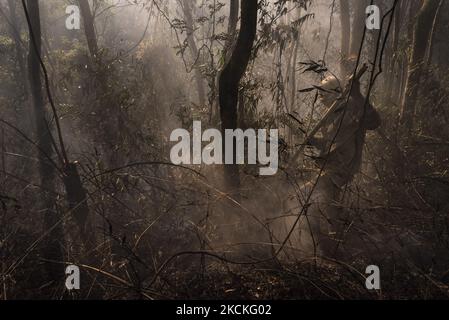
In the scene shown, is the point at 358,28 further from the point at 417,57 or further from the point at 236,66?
the point at 236,66

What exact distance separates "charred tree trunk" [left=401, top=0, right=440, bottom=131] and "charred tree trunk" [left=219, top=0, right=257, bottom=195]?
277 centimetres

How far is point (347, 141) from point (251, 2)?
1.55 m

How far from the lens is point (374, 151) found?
212 inches

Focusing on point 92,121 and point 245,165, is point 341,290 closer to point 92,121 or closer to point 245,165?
point 245,165

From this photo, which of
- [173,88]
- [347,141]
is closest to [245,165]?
[347,141]

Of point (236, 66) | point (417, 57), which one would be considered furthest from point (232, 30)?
point (417, 57)

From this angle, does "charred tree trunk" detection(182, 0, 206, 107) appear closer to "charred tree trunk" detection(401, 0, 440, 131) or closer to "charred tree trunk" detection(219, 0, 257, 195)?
"charred tree trunk" detection(401, 0, 440, 131)

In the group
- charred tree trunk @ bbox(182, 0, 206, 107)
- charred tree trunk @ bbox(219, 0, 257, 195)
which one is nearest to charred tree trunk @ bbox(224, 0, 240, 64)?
charred tree trunk @ bbox(219, 0, 257, 195)

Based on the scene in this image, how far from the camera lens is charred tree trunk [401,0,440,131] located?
16.6 ft

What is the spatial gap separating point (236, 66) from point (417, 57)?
304 centimetres

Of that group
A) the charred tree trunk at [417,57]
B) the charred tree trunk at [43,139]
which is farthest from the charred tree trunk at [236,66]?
the charred tree trunk at [417,57]

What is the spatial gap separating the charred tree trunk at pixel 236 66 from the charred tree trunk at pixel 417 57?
2768 mm

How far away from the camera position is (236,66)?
3.27 meters

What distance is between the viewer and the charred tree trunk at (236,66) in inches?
123
